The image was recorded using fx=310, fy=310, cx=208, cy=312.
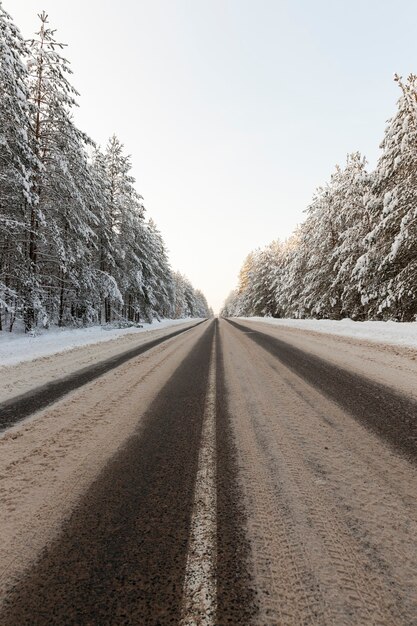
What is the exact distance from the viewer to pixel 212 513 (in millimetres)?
1603

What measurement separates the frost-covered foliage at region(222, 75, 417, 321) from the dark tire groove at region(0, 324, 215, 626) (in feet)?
39.0

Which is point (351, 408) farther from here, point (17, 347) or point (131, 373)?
point (17, 347)

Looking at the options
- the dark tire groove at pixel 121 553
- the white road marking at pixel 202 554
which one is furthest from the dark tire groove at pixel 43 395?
the white road marking at pixel 202 554

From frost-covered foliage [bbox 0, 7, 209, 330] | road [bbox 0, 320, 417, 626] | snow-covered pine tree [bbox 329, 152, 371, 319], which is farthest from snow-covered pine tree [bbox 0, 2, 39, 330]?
snow-covered pine tree [bbox 329, 152, 371, 319]

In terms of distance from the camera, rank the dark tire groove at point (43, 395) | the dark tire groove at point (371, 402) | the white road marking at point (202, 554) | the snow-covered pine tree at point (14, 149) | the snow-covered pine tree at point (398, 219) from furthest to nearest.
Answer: the snow-covered pine tree at point (398, 219) → the snow-covered pine tree at point (14, 149) → the dark tire groove at point (43, 395) → the dark tire groove at point (371, 402) → the white road marking at point (202, 554)

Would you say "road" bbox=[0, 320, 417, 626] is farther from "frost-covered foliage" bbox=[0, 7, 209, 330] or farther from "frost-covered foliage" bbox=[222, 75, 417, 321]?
"frost-covered foliage" bbox=[222, 75, 417, 321]

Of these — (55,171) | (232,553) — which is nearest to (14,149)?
(55,171)

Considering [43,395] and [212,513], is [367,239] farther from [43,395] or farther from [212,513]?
[212,513]

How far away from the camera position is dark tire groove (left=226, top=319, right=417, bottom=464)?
256 centimetres

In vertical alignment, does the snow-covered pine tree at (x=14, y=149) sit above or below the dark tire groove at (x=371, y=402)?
above

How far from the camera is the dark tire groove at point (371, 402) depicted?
8.40ft

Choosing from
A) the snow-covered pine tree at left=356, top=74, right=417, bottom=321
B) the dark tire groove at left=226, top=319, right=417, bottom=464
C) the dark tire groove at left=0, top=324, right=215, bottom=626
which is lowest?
the dark tire groove at left=0, top=324, right=215, bottom=626

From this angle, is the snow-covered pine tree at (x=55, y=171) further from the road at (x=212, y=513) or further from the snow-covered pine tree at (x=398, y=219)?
the snow-covered pine tree at (x=398, y=219)

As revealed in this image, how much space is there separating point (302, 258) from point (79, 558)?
25.8 meters
